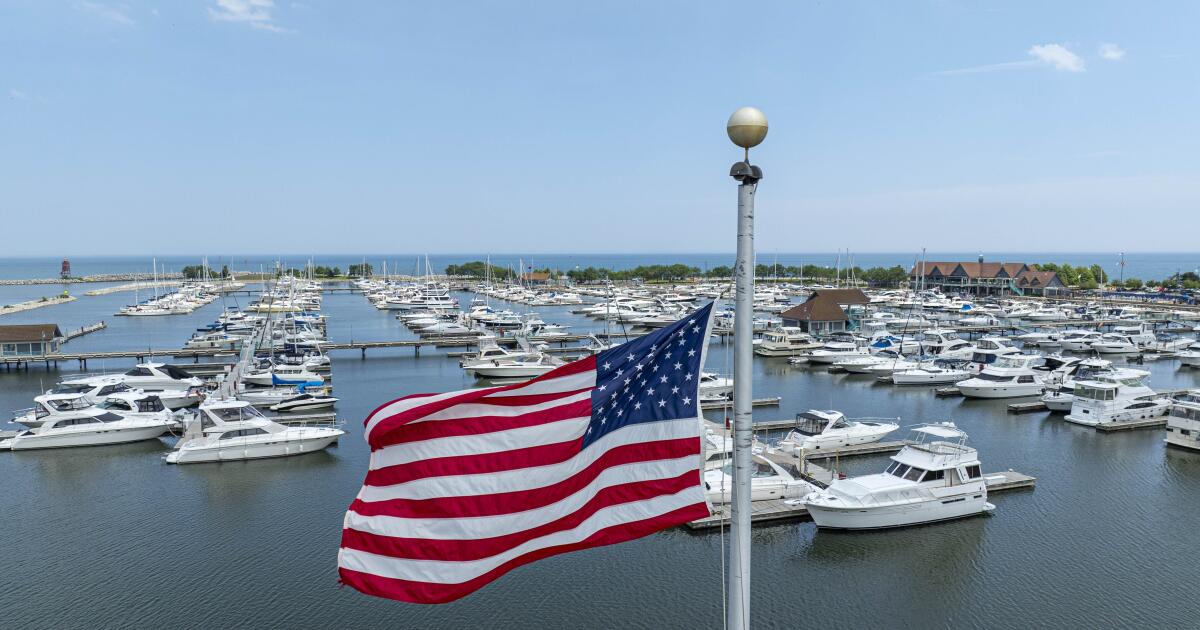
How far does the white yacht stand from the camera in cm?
2389

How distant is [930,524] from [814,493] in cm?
390

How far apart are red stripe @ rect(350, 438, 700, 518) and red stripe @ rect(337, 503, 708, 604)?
486 mm

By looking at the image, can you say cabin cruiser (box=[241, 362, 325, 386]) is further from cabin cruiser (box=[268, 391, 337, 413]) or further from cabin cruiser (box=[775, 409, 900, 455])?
cabin cruiser (box=[775, 409, 900, 455])

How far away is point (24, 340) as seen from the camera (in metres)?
56.8

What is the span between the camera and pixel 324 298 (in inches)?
5487

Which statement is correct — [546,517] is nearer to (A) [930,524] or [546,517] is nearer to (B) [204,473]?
(A) [930,524]

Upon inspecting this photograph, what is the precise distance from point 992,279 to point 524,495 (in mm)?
124874

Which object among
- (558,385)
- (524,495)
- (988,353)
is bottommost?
(988,353)

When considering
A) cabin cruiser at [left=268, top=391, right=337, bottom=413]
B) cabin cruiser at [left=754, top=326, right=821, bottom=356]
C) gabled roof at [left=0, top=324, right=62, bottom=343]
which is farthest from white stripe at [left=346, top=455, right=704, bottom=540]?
gabled roof at [left=0, top=324, right=62, bottom=343]

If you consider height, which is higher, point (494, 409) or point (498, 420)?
point (494, 409)

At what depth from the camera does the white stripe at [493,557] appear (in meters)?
7.31

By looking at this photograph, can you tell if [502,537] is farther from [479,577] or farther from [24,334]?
[24,334]

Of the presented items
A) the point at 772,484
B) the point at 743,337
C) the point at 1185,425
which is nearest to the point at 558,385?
the point at 743,337

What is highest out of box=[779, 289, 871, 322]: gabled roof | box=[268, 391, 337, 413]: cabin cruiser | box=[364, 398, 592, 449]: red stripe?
box=[364, 398, 592, 449]: red stripe
